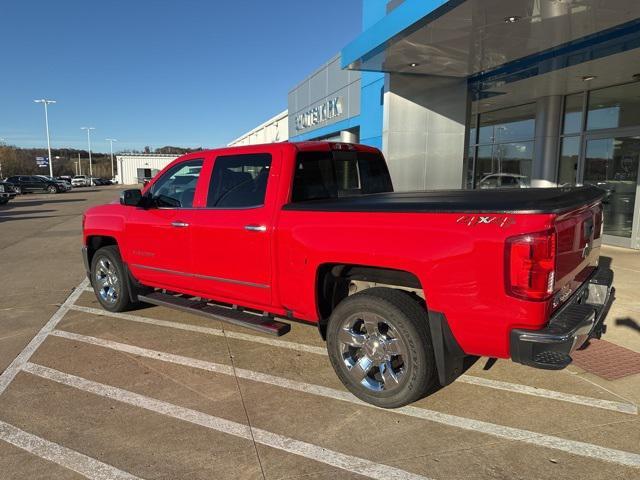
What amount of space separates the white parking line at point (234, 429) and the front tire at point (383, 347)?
2.12ft

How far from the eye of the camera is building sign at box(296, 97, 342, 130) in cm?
1661

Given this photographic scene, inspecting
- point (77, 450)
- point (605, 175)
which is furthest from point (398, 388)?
point (605, 175)

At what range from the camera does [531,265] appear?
270 centimetres

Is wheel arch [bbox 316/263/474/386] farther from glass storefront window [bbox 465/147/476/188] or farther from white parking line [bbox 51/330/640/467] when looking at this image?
glass storefront window [bbox 465/147/476/188]

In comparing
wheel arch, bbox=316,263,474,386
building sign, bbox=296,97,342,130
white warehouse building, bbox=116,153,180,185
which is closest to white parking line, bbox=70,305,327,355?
wheel arch, bbox=316,263,474,386

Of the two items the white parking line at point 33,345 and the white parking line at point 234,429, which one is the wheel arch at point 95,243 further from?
the white parking line at point 234,429

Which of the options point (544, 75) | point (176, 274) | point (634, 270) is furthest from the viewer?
point (544, 75)

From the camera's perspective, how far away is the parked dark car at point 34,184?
44.1 meters

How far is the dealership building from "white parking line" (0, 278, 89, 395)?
21.4 feet

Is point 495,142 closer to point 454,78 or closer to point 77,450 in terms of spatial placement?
point 454,78

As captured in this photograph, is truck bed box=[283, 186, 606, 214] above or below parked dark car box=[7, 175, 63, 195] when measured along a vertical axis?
above

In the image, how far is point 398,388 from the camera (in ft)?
11.2

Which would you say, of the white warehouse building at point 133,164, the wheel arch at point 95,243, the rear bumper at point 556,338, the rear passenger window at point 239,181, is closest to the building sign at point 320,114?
the wheel arch at point 95,243

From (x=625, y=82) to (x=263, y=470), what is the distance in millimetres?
10957
